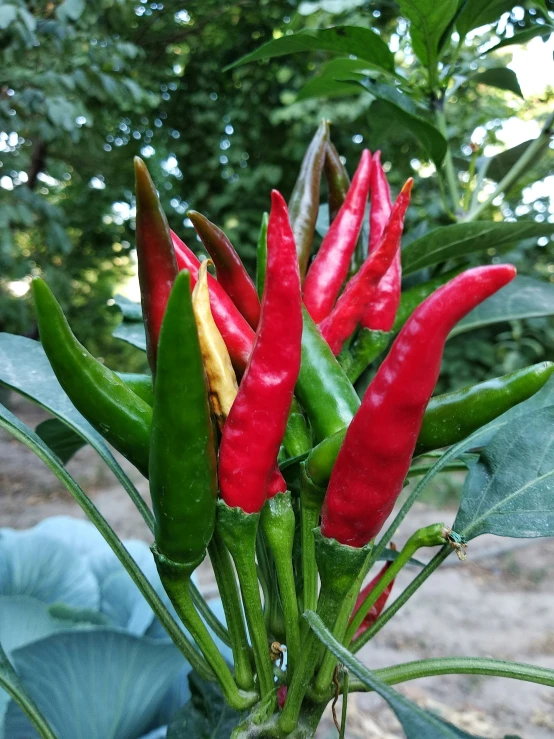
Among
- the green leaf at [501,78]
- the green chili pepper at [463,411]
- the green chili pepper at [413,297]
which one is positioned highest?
the green leaf at [501,78]

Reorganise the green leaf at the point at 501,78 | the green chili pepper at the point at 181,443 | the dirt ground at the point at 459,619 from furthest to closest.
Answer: the dirt ground at the point at 459,619, the green leaf at the point at 501,78, the green chili pepper at the point at 181,443

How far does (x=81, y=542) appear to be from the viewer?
864 millimetres

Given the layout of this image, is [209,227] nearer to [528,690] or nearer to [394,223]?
[394,223]

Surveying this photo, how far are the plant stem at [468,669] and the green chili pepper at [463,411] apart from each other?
156mm

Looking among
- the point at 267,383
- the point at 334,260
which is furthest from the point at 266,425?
the point at 334,260

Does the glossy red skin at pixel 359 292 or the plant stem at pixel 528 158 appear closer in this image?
the glossy red skin at pixel 359 292

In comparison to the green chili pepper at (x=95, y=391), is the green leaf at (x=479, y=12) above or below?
above

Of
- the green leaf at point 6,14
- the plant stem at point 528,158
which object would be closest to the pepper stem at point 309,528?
the plant stem at point 528,158

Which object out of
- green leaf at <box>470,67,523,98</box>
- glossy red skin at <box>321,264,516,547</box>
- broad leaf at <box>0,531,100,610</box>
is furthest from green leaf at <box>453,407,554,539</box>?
green leaf at <box>470,67,523,98</box>

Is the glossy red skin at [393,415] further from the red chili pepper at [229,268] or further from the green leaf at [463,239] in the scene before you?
the green leaf at [463,239]

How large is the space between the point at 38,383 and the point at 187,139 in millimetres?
3823

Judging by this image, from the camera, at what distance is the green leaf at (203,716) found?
0.51 m

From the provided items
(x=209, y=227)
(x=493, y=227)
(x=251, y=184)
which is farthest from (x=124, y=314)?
(x=251, y=184)

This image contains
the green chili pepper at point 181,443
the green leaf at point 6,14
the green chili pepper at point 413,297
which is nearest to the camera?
the green chili pepper at point 181,443
